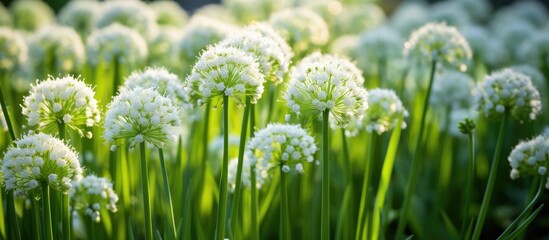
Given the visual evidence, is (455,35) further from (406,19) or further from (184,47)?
(406,19)

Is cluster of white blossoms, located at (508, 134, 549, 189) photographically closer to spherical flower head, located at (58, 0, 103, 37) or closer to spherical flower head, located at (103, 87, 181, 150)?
spherical flower head, located at (103, 87, 181, 150)

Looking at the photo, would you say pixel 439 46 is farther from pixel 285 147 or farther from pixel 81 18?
pixel 81 18

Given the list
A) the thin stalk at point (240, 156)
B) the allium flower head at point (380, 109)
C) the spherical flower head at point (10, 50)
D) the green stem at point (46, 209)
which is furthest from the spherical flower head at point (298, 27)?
the green stem at point (46, 209)

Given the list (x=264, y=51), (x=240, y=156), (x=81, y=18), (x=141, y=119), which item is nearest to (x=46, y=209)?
(x=141, y=119)

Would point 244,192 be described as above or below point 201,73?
below

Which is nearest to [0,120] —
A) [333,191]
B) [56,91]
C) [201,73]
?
[56,91]

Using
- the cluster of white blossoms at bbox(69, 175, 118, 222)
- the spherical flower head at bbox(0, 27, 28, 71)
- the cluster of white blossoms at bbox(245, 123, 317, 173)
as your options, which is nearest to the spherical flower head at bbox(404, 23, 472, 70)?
the cluster of white blossoms at bbox(245, 123, 317, 173)
